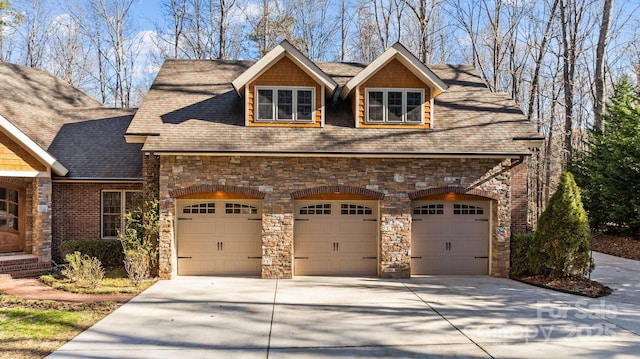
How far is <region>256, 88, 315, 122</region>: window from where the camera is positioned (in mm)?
12688

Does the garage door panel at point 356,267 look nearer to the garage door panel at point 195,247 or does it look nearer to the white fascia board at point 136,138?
the garage door panel at point 195,247

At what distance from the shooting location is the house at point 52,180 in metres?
12.4

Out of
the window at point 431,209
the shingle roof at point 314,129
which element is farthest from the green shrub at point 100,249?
the window at point 431,209

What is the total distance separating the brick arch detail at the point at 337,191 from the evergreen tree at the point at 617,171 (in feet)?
37.5

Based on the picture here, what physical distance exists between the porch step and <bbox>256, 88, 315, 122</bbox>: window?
7.92 metres

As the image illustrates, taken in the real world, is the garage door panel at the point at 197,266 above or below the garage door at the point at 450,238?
below

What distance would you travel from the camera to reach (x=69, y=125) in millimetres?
15820

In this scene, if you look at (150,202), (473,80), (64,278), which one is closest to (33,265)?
(64,278)

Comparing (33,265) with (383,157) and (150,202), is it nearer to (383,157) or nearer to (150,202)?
(150,202)

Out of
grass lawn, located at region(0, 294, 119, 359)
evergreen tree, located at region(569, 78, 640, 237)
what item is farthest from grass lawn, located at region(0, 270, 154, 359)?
evergreen tree, located at region(569, 78, 640, 237)

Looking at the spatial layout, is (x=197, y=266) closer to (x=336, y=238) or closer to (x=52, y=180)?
(x=336, y=238)

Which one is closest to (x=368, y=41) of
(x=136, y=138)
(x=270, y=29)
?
(x=270, y=29)

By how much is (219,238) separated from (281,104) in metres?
4.44

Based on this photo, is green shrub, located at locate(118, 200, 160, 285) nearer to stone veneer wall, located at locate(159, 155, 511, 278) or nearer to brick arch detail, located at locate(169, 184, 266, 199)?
stone veneer wall, located at locate(159, 155, 511, 278)
